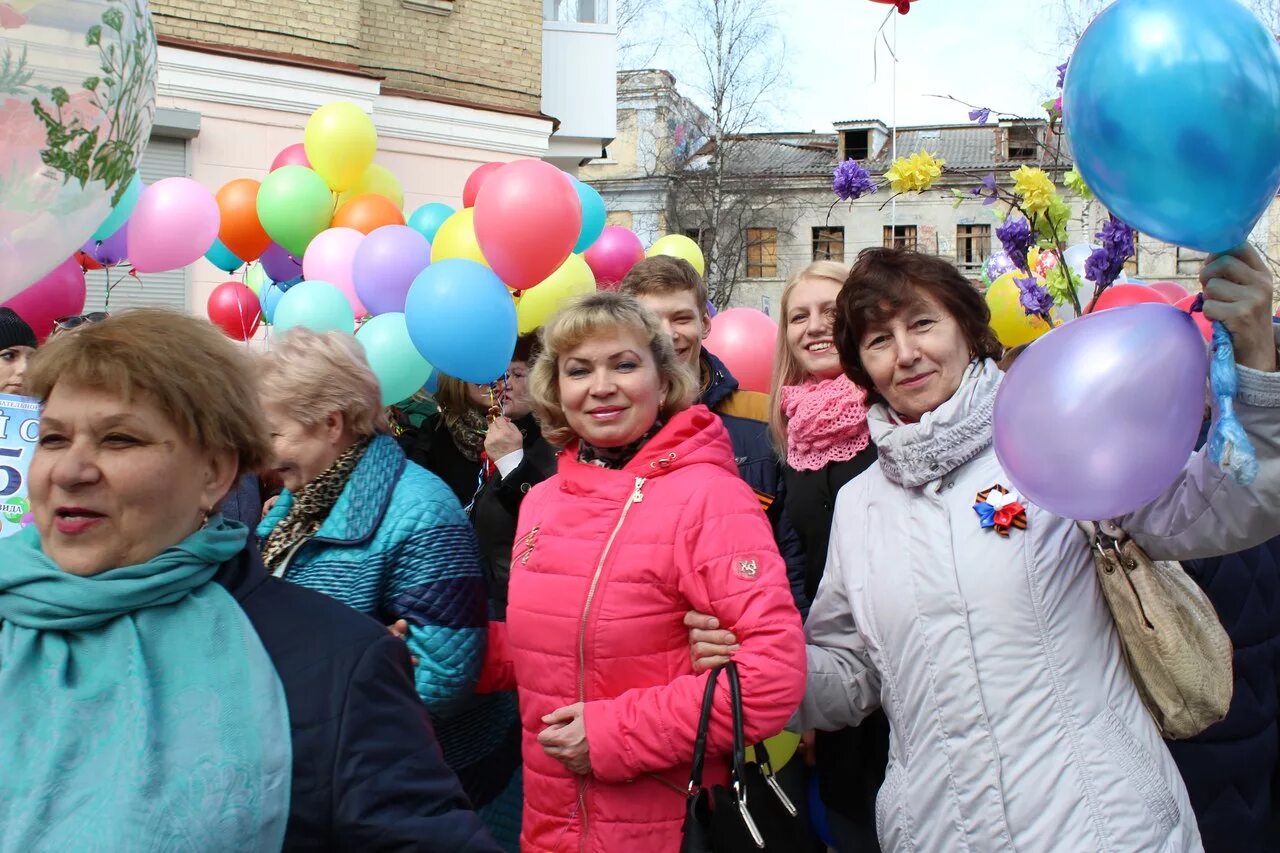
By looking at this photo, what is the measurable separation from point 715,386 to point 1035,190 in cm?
113

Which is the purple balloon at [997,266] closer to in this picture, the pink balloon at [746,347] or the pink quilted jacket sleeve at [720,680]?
the pink balloon at [746,347]

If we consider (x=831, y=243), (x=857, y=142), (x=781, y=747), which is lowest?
(x=781, y=747)

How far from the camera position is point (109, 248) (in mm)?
5727

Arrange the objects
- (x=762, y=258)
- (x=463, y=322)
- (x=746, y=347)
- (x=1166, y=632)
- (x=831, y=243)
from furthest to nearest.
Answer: (x=831, y=243) → (x=762, y=258) → (x=746, y=347) → (x=463, y=322) → (x=1166, y=632)

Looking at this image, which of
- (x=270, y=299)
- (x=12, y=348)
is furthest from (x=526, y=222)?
(x=270, y=299)

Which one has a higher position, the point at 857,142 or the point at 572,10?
the point at 857,142

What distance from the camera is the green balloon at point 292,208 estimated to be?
600 cm

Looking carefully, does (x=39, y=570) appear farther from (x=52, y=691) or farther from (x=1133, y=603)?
(x=1133, y=603)

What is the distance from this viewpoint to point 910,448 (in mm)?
2178

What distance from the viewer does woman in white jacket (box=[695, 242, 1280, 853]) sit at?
1.86 metres

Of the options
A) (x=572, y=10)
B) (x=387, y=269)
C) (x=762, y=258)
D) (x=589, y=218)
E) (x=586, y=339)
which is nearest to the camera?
(x=586, y=339)

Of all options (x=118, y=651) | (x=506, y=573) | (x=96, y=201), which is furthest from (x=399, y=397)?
(x=118, y=651)

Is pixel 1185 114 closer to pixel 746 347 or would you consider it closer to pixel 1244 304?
pixel 1244 304

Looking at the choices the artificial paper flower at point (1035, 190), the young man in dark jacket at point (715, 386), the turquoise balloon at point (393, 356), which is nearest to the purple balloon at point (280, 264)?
the turquoise balloon at point (393, 356)
